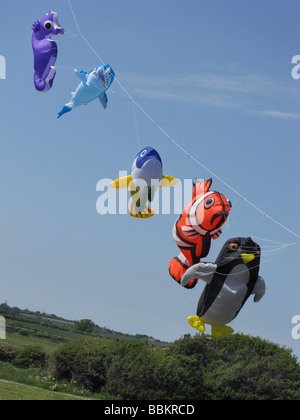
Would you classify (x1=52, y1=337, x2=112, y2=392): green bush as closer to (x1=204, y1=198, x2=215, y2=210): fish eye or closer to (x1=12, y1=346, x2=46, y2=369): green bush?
(x1=12, y1=346, x2=46, y2=369): green bush

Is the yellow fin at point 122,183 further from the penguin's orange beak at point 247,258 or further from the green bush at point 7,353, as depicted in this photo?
the green bush at point 7,353

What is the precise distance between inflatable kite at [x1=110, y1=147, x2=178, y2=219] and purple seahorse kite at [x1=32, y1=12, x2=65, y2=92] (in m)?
2.55

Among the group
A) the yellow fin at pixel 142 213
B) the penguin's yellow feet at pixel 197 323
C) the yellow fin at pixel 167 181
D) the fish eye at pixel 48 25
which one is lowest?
the penguin's yellow feet at pixel 197 323

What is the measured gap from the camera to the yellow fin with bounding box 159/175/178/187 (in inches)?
545

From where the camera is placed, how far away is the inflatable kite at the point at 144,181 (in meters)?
13.4

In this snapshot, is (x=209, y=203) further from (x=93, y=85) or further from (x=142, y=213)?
(x=93, y=85)

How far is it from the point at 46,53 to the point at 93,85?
1.31 metres

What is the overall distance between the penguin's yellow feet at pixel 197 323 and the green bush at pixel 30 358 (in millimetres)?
11527

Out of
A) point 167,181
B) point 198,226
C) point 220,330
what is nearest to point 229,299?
point 220,330

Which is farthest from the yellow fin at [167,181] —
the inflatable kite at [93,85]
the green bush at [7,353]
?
the green bush at [7,353]

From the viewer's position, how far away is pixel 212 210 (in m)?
13.0

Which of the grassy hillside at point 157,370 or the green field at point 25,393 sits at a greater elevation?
the grassy hillside at point 157,370

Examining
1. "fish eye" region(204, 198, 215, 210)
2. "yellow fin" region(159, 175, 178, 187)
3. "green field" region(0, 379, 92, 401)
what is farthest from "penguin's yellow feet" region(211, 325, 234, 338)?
"green field" region(0, 379, 92, 401)
